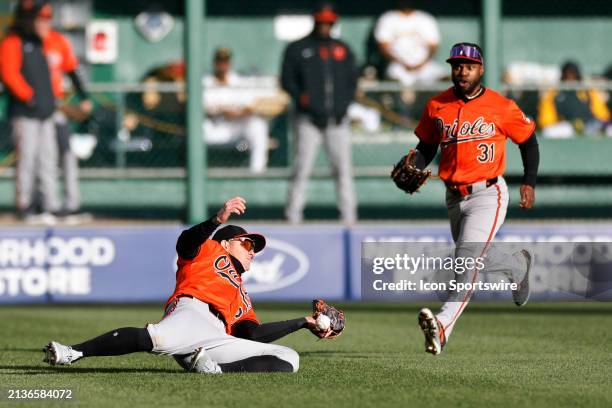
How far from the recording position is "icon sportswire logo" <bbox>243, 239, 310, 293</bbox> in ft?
45.5

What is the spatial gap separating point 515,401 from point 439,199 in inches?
375

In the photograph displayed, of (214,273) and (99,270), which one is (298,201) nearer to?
(99,270)

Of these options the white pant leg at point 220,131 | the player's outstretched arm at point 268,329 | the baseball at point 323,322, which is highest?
the white pant leg at point 220,131

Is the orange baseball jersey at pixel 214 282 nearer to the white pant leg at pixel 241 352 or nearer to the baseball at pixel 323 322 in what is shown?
the white pant leg at pixel 241 352

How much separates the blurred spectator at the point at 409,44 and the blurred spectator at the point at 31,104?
4.63 meters

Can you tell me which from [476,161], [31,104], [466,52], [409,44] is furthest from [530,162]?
[409,44]

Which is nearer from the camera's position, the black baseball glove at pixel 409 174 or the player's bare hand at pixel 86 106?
the black baseball glove at pixel 409 174

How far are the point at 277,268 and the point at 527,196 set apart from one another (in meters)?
5.72

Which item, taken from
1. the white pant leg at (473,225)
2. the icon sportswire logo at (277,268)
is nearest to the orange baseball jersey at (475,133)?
the white pant leg at (473,225)

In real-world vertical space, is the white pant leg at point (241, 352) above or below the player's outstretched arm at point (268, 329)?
below

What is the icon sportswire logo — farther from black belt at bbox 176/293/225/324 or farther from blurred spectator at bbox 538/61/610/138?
black belt at bbox 176/293/225/324

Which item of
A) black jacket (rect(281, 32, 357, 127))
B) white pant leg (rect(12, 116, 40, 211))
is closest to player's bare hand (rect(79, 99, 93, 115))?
white pant leg (rect(12, 116, 40, 211))

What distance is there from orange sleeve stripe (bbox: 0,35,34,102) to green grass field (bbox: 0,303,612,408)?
3.09m

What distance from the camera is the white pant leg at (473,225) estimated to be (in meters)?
8.21
